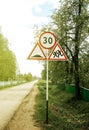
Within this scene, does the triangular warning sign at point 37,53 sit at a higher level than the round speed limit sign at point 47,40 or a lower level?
lower

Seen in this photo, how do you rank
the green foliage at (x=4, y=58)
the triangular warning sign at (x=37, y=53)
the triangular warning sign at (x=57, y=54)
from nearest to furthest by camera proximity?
the triangular warning sign at (x=37, y=53), the triangular warning sign at (x=57, y=54), the green foliage at (x=4, y=58)

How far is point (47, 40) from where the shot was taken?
1073 cm

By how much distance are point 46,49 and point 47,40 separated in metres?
0.32

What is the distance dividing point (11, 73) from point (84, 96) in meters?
51.5

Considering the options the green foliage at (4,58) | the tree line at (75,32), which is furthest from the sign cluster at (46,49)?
the green foliage at (4,58)

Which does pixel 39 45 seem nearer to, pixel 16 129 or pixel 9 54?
pixel 16 129

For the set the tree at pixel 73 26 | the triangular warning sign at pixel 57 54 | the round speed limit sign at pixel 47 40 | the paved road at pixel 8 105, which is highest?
the tree at pixel 73 26

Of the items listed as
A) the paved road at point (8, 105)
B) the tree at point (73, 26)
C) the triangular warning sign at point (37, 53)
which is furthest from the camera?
the tree at point (73, 26)

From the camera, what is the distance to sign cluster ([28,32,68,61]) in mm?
10641

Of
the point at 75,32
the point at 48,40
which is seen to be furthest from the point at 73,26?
the point at 48,40

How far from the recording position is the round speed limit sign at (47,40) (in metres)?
10.6

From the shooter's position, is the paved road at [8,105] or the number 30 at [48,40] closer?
the number 30 at [48,40]

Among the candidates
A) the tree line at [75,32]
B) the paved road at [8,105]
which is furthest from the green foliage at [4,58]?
the tree line at [75,32]

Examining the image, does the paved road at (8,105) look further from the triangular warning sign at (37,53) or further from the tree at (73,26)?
the tree at (73,26)
